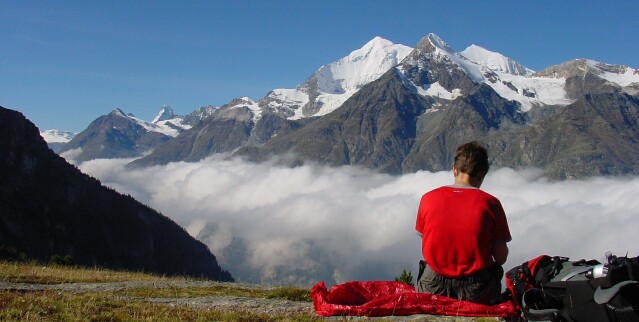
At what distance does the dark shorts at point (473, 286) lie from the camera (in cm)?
1184

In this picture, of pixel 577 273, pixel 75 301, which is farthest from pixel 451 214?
pixel 75 301

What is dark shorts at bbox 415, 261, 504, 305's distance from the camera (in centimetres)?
Result: 1184

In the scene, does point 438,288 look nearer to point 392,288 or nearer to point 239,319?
point 392,288

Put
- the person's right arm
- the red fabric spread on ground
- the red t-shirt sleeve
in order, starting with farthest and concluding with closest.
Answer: the red fabric spread on ground < the person's right arm < the red t-shirt sleeve

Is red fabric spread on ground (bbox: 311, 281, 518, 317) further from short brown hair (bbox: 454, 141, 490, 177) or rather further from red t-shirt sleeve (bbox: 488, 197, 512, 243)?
short brown hair (bbox: 454, 141, 490, 177)

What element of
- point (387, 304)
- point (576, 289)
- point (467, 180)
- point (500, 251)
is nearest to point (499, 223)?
point (500, 251)

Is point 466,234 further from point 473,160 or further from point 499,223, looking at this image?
point 473,160

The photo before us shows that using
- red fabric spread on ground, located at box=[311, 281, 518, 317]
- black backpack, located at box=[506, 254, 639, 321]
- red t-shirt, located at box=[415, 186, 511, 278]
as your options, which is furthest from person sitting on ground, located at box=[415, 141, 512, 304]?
black backpack, located at box=[506, 254, 639, 321]

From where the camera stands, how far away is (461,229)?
37.9 ft

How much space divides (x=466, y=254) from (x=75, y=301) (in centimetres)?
858

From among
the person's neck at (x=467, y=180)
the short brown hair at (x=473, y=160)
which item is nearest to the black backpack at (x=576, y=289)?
the person's neck at (x=467, y=180)

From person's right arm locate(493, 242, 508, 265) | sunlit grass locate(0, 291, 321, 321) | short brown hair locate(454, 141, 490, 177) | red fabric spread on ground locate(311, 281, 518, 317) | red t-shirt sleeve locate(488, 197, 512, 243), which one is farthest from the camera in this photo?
short brown hair locate(454, 141, 490, 177)

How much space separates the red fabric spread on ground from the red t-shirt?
2.16ft

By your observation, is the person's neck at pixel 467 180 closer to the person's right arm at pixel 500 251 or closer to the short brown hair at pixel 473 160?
the short brown hair at pixel 473 160
